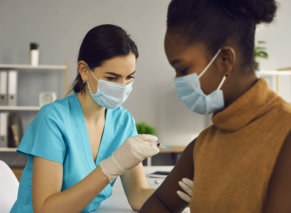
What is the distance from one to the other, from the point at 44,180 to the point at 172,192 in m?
0.45

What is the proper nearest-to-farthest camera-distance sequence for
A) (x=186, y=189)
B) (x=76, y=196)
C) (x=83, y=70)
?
(x=186, y=189) < (x=76, y=196) < (x=83, y=70)

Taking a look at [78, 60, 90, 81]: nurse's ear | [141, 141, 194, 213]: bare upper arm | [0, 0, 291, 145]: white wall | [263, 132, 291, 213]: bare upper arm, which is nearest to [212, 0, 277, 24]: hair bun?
[263, 132, 291, 213]: bare upper arm

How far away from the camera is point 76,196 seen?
1.11 m

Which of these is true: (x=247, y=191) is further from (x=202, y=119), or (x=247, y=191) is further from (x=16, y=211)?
(x=202, y=119)

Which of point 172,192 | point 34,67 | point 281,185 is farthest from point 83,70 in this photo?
point 34,67

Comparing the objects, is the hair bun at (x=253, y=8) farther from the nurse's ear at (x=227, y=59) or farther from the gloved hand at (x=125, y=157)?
the gloved hand at (x=125, y=157)

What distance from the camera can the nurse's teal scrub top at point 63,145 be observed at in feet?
3.90

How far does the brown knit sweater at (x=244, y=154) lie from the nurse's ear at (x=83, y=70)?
0.72m

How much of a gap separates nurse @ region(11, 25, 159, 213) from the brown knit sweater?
1.47ft

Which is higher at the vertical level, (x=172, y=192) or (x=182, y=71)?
(x=182, y=71)

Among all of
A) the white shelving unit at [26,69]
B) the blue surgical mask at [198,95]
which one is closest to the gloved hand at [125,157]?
the blue surgical mask at [198,95]

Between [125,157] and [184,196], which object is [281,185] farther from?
[125,157]

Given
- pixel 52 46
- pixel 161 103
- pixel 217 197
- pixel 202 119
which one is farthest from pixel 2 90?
pixel 217 197

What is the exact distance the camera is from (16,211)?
1.29 m
